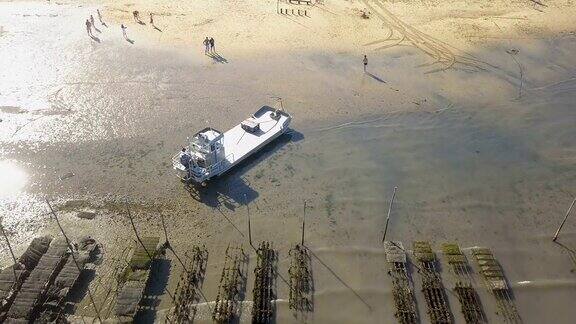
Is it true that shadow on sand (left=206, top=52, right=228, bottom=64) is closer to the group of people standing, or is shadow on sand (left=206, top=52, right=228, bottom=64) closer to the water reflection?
the group of people standing

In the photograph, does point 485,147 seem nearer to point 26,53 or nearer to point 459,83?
point 459,83

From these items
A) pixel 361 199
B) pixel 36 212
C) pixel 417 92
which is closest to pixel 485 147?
pixel 417 92

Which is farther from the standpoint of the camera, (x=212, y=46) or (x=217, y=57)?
(x=212, y=46)

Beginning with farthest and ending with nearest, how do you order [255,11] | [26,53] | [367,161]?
1. [255,11]
2. [26,53]
3. [367,161]

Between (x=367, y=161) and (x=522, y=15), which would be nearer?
(x=367, y=161)

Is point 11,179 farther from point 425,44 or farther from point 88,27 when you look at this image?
point 425,44

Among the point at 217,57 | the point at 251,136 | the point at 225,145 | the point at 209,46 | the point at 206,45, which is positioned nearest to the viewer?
the point at 225,145

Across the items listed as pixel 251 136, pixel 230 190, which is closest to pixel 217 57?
pixel 251 136
